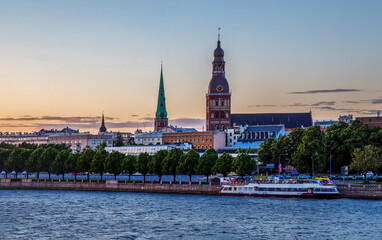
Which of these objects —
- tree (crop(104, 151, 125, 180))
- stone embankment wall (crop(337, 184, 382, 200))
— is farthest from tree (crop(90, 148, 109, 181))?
stone embankment wall (crop(337, 184, 382, 200))

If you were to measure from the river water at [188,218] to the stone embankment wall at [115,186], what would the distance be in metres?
4.45

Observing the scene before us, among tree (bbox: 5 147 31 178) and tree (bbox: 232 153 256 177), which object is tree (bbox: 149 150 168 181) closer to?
tree (bbox: 232 153 256 177)

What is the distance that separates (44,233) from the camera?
6038cm

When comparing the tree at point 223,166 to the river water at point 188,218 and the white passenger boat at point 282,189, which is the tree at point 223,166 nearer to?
the white passenger boat at point 282,189

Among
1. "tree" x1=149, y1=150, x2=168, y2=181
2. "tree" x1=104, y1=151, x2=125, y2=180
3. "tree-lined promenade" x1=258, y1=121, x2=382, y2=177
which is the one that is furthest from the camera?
"tree" x1=104, y1=151, x2=125, y2=180

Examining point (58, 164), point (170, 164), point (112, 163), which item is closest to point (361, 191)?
point (170, 164)

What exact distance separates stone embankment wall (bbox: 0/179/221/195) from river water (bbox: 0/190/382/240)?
4.45 meters

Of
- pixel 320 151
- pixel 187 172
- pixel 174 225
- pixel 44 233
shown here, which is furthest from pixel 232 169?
pixel 44 233

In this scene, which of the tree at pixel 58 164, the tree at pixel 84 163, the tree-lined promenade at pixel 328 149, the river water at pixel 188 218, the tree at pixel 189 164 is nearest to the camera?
the river water at pixel 188 218

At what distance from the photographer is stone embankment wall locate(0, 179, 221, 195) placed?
9969cm

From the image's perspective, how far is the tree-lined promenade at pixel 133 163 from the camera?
362 ft

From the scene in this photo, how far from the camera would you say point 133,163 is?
121 m

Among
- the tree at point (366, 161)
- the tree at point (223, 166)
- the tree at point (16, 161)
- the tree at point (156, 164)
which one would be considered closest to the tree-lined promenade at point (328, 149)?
the tree at point (366, 161)

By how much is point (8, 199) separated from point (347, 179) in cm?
5084
